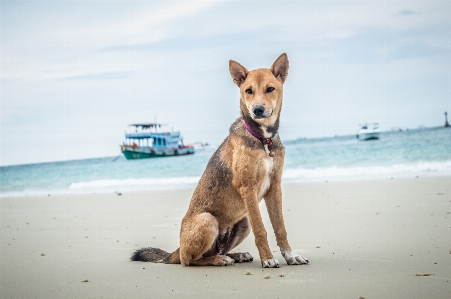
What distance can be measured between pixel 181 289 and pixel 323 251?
2167mm

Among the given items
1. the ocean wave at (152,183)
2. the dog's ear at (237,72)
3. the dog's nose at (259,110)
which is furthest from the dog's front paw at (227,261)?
the ocean wave at (152,183)

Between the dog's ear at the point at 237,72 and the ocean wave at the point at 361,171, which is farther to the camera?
the ocean wave at the point at 361,171

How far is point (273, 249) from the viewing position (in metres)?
6.35

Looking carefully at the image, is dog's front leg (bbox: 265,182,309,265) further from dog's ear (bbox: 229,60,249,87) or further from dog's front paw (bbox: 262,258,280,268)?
dog's ear (bbox: 229,60,249,87)

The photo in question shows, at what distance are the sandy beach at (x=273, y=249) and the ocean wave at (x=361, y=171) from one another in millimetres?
5573

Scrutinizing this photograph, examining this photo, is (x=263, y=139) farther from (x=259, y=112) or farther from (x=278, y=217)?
(x=278, y=217)

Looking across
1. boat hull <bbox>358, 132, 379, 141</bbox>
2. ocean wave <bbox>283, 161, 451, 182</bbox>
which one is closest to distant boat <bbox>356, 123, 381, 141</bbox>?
boat hull <bbox>358, 132, 379, 141</bbox>

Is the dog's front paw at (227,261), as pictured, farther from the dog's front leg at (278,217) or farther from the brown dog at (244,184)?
the dog's front leg at (278,217)

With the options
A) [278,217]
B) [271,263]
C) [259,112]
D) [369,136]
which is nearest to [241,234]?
[278,217]

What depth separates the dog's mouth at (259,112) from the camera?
480cm

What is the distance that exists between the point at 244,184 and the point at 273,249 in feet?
5.49

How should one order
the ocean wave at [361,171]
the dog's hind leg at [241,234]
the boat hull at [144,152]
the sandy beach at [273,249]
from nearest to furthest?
the sandy beach at [273,249] → the dog's hind leg at [241,234] → the ocean wave at [361,171] → the boat hull at [144,152]

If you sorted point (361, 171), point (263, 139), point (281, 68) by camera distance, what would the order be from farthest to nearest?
point (361, 171)
point (281, 68)
point (263, 139)

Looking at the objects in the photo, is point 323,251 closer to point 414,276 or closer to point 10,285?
point 414,276
